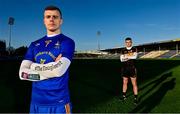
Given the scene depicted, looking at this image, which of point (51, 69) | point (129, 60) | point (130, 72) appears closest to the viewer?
point (51, 69)

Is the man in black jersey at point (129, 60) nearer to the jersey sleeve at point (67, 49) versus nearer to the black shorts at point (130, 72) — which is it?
the black shorts at point (130, 72)

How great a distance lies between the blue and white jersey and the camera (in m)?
3.87

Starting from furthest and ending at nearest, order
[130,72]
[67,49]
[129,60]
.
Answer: [130,72], [129,60], [67,49]

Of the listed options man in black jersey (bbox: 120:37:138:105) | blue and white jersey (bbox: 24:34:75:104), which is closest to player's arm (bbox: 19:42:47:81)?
blue and white jersey (bbox: 24:34:75:104)

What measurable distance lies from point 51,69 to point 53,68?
26 millimetres

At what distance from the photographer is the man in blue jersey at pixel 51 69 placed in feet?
12.5

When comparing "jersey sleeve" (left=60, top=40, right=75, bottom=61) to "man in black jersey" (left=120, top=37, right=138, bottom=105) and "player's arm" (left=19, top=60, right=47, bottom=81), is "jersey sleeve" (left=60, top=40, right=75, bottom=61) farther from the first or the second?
"man in black jersey" (left=120, top=37, right=138, bottom=105)

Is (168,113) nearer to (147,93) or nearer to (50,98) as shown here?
(147,93)

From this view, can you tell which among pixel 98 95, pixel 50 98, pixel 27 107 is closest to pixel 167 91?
pixel 98 95

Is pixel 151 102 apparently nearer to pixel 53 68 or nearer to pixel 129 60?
pixel 129 60

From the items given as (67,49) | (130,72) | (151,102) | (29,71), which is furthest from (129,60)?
(29,71)

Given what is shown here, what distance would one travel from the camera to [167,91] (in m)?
14.2

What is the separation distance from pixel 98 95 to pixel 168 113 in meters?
4.22

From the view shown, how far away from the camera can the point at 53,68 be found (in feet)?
Result: 12.4
